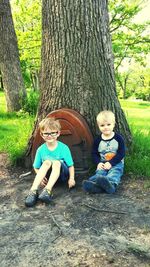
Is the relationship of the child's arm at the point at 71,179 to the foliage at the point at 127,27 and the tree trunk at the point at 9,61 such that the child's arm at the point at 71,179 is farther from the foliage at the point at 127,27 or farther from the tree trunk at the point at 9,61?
A: the foliage at the point at 127,27

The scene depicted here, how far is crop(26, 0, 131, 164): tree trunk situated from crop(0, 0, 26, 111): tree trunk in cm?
418

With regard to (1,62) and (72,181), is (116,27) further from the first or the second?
(72,181)

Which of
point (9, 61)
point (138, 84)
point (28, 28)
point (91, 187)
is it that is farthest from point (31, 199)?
point (138, 84)

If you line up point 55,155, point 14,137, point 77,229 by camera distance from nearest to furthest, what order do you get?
1. point 77,229
2. point 55,155
3. point 14,137

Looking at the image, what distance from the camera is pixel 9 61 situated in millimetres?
9617

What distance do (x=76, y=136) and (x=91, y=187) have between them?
38.2 inches

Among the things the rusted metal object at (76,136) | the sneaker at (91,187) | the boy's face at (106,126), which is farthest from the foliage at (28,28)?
the sneaker at (91,187)

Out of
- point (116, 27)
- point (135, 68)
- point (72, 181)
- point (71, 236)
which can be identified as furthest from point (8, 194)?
point (135, 68)

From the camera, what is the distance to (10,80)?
9695 mm

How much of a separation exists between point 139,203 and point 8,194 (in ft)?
5.66

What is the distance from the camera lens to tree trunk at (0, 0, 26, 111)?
9.45 m

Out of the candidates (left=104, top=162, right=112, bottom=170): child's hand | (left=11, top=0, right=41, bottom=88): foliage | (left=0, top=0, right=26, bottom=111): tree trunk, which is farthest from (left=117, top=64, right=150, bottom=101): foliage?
(left=104, top=162, right=112, bottom=170): child's hand

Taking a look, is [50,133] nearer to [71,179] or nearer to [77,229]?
[71,179]

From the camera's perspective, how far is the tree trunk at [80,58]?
17.0 ft
